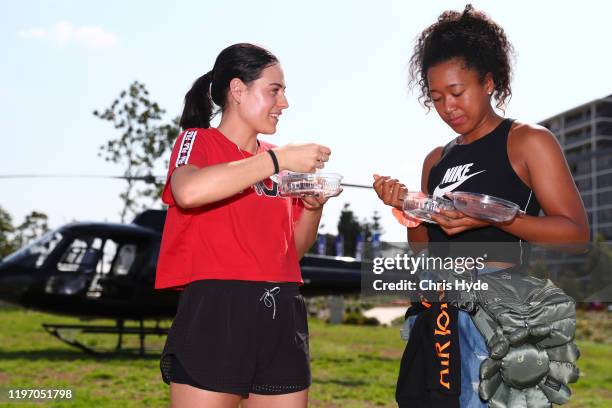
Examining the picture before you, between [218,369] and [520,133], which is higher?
[520,133]

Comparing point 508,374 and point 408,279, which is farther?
point 408,279

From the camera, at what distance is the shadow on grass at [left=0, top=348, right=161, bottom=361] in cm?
1209

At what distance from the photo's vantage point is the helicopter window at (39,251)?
12.6 metres

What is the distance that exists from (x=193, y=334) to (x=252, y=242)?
0.34 metres

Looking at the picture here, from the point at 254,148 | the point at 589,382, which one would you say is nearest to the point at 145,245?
the point at 589,382

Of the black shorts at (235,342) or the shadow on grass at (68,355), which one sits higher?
the black shorts at (235,342)

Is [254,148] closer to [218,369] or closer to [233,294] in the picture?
[233,294]

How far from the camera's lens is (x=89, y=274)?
12.8 meters

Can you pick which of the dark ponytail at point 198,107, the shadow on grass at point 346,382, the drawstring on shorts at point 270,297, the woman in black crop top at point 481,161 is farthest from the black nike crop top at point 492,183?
the shadow on grass at point 346,382

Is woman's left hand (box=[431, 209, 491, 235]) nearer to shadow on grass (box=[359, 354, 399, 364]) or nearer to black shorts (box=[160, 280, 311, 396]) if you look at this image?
black shorts (box=[160, 280, 311, 396])

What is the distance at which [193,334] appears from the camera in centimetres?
219

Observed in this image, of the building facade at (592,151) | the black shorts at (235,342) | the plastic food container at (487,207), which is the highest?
the building facade at (592,151)

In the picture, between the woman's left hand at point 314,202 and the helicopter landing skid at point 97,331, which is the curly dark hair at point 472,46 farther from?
the helicopter landing skid at point 97,331

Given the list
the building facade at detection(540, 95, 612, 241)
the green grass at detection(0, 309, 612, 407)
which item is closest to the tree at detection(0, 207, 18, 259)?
the green grass at detection(0, 309, 612, 407)
